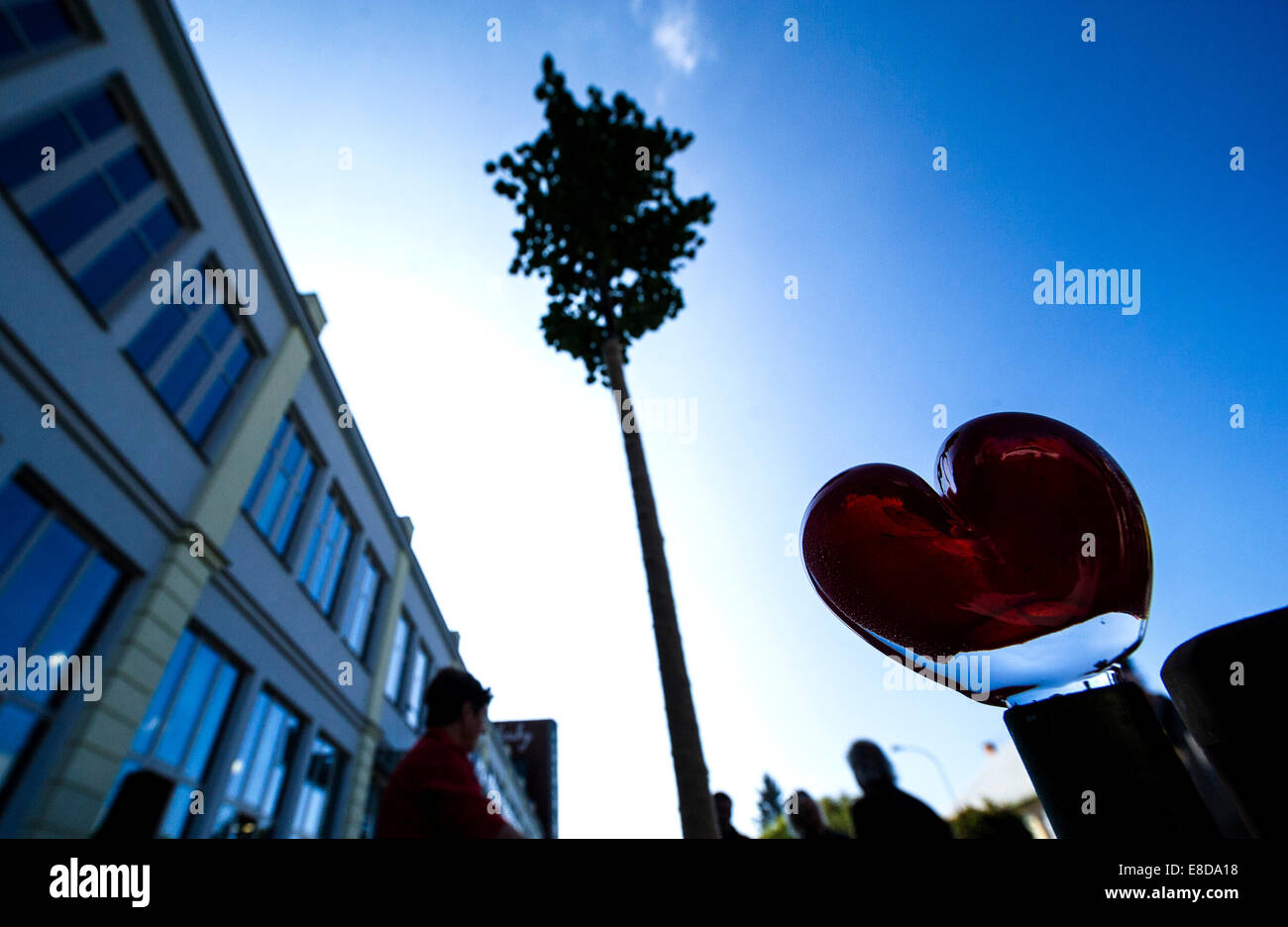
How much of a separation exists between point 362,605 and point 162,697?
603 cm

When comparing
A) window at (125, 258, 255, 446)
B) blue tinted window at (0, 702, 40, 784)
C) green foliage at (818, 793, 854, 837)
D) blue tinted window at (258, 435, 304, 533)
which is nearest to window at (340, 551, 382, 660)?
blue tinted window at (258, 435, 304, 533)

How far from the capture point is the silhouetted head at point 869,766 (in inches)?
124

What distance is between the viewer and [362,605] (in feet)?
41.6

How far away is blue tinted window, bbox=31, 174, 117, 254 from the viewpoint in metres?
5.93

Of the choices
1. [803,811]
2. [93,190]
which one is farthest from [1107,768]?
[93,190]

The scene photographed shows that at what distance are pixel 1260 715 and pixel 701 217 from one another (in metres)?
7.51

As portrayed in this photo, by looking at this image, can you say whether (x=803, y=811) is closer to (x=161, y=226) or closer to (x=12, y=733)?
(x=12, y=733)

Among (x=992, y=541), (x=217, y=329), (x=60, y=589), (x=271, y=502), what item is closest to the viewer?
(x=992, y=541)

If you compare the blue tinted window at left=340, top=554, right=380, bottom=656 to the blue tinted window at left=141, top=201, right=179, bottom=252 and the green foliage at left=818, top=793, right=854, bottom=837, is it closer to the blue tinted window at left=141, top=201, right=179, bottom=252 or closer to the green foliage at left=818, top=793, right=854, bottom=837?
the blue tinted window at left=141, top=201, right=179, bottom=252

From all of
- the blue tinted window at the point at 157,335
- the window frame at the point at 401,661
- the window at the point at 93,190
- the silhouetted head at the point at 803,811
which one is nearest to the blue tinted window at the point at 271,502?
the blue tinted window at the point at 157,335

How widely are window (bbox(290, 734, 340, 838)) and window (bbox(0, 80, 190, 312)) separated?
7727mm

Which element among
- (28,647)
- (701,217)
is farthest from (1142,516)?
(28,647)
